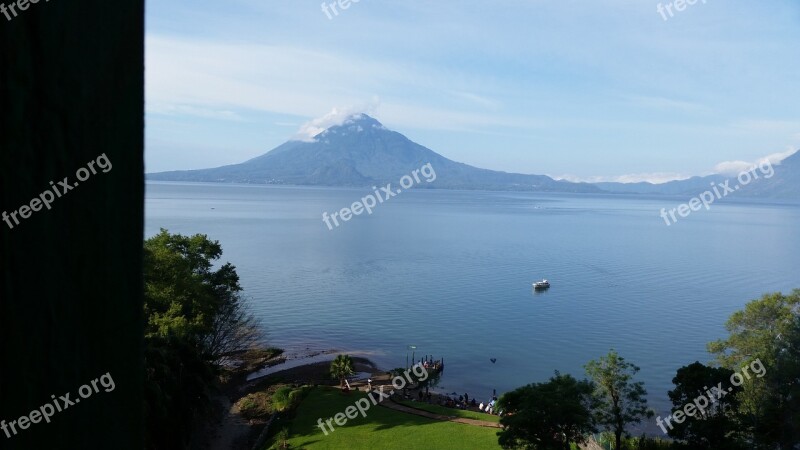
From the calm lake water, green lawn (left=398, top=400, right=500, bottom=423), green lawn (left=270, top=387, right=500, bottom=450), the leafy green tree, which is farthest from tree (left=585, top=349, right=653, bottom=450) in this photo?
the calm lake water

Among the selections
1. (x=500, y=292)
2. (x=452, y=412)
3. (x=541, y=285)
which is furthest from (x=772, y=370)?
(x=541, y=285)

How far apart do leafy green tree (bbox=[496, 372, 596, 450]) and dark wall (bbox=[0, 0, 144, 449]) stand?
14882 mm

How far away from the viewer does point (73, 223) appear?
63 centimetres

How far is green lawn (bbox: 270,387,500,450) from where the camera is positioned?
17.6m

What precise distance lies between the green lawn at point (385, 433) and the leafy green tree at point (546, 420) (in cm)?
241

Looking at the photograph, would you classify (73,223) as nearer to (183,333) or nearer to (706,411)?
(183,333)

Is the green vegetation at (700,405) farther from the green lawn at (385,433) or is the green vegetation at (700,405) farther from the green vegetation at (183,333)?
the green vegetation at (183,333)

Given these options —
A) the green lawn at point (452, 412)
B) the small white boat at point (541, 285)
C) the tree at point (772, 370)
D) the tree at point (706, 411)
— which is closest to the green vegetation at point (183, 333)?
the green lawn at point (452, 412)

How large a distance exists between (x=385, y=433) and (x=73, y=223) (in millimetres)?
19214

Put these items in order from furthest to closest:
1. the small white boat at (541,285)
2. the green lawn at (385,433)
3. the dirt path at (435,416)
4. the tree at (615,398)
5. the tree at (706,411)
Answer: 1. the small white boat at (541,285)
2. the dirt path at (435,416)
3. the green lawn at (385,433)
4. the tree at (615,398)
5. the tree at (706,411)

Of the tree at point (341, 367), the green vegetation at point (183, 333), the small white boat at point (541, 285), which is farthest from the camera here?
the small white boat at point (541, 285)

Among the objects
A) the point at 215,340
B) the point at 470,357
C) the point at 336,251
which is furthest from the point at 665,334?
the point at 336,251

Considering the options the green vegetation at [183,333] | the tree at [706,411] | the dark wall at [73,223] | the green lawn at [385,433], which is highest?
the dark wall at [73,223]

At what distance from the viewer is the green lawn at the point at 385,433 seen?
57.8 ft
